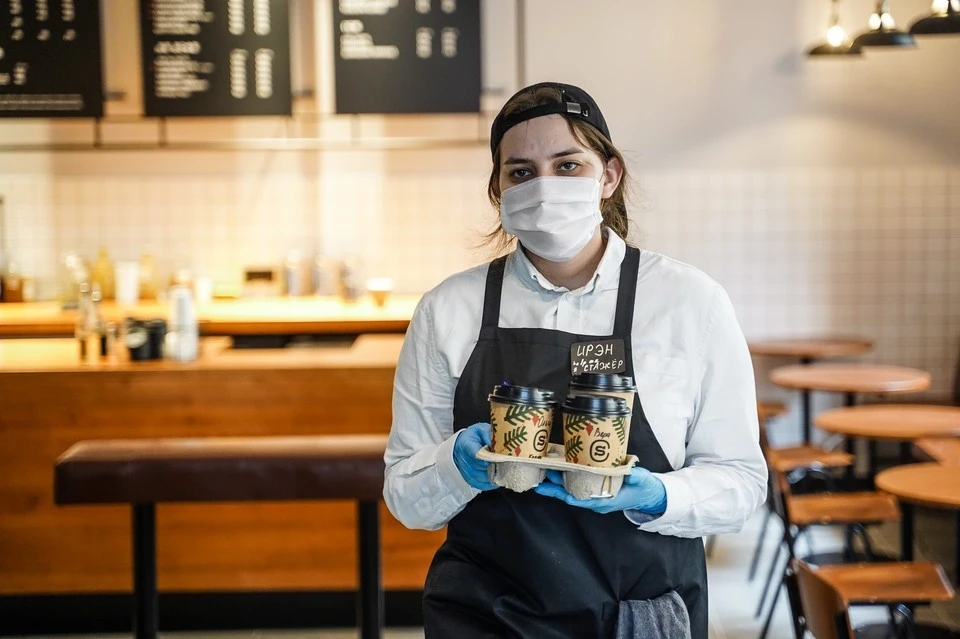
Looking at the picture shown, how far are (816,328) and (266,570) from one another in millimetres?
3772

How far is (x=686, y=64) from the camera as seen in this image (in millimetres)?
6336

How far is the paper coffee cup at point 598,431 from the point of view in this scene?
144 cm

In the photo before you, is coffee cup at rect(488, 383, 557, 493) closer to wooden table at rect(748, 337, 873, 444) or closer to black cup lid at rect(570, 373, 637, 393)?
black cup lid at rect(570, 373, 637, 393)

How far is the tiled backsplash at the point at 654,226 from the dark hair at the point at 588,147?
14.5 feet

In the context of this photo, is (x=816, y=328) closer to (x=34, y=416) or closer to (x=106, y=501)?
(x=34, y=416)

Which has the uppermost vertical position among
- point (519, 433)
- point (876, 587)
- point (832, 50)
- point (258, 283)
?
point (832, 50)

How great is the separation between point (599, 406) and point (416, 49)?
473cm

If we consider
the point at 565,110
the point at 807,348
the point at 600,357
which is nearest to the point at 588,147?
the point at 565,110

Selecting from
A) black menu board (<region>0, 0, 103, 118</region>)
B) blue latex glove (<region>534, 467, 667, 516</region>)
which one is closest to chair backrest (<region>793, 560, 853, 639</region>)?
blue latex glove (<region>534, 467, 667, 516</region>)

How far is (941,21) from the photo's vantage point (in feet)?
13.7

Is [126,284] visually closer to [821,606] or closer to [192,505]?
[192,505]

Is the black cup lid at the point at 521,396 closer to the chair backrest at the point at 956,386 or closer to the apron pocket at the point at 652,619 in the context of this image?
the apron pocket at the point at 652,619

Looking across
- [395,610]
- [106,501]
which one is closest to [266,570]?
[395,610]

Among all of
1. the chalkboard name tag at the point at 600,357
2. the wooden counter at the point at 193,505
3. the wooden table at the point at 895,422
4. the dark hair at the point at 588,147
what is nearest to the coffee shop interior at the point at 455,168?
the wooden table at the point at 895,422
